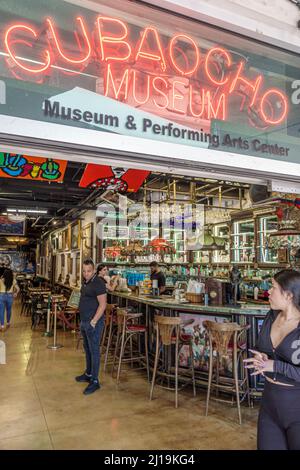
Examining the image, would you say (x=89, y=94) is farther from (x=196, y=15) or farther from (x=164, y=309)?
(x=164, y=309)

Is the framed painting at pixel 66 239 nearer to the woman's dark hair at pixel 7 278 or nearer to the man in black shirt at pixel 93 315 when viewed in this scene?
Answer: the woman's dark hair at pixel 7 278

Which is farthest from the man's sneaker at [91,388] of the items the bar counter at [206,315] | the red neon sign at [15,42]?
the red neon sign at [15,42]

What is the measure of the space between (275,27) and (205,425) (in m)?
3.66

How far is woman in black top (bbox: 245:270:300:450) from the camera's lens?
1900 mm

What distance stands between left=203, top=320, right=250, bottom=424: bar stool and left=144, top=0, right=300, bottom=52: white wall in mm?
2801

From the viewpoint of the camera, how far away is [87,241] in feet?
35.6

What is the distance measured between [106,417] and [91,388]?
855mm

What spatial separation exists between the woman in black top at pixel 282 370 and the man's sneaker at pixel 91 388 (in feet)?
9.72

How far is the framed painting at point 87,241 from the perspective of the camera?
10484 millimetres

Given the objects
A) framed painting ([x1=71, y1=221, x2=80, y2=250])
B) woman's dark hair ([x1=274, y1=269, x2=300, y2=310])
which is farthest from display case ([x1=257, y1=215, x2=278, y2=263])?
woman's dark hair ([x1=274, y1=269, x2=300, y2=310])

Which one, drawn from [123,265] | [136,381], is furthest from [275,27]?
[123,265]

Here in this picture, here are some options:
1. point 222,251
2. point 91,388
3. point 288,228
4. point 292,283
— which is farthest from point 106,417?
point 222,251

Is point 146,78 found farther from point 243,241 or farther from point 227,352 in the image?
point 243,241

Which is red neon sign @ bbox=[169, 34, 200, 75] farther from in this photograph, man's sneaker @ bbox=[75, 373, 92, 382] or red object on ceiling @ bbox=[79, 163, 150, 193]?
man's sneaker @ bbox=[75, 373, 92, 382]
